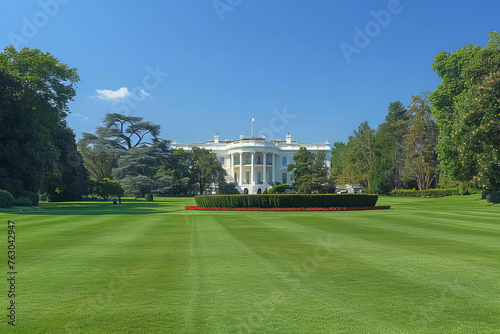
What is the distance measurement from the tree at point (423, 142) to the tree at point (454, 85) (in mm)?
18400

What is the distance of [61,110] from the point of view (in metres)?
41.9

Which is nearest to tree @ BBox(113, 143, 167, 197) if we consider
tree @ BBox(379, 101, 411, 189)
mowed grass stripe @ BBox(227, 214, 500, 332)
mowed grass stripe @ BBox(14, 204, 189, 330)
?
tree @ BBox(379, 101, 411, 189)

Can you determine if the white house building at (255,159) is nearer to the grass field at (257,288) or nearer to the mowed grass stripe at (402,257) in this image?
the mowed grass stripe at (402,257)

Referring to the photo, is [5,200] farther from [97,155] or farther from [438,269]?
[97,155]

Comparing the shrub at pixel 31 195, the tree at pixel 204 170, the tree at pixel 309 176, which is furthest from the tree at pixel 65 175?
the tree at pixel 309 176

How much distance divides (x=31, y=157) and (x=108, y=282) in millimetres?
33419

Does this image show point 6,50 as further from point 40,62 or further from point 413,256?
point 413,256

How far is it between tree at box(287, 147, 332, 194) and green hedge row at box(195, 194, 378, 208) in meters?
27.6

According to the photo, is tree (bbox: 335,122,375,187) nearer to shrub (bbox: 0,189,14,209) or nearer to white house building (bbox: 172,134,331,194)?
white house building (bbox: 172,134,331,194)

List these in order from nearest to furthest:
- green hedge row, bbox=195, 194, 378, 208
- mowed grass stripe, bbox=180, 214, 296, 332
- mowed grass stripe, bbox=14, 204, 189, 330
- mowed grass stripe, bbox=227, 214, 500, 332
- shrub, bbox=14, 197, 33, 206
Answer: mowed grass stripe, bbox=180, 214, 296, 332
mowed grass stripe, bbox=14, 204, 189, 330
mowed grass stripe, bbox=227, 214, 500, 332
green hedge row, bbox=195, 194, 378, 208
shrub, bbox=14, 197, 33, 206

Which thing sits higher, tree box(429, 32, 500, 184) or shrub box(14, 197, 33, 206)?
tree box(429, 32, 500, 184)

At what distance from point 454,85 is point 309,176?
2537cm

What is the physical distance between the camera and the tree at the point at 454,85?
32438 millimetres

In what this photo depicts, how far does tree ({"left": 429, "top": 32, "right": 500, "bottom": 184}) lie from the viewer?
106 feet
